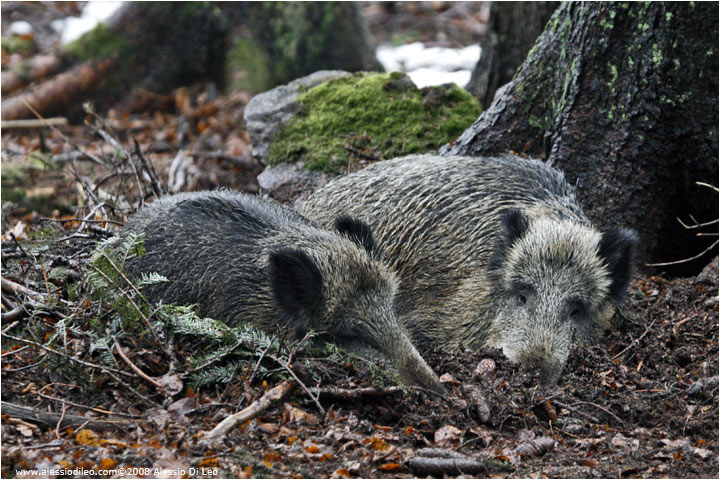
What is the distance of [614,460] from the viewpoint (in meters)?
4.25

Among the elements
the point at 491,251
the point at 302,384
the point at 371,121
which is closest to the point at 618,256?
the point at 491,251

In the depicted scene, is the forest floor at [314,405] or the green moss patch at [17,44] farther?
the green moss patch at [17,44]

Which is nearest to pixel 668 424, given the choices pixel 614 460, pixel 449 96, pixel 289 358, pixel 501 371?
pixel 614 460

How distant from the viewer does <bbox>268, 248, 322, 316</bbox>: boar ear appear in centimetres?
516

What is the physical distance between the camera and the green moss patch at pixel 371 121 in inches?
371

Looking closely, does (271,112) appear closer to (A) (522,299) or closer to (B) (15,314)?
(A) (522,299)

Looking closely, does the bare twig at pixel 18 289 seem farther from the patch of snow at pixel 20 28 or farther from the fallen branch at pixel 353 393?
the patch of snow at pixel 20 28

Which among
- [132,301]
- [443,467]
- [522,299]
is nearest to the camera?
[443,467]

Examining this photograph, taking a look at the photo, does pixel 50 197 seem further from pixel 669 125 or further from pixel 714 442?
pixel 714 442

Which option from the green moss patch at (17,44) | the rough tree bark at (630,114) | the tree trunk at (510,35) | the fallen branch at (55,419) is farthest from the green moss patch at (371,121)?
the green moss patch at (17,44)

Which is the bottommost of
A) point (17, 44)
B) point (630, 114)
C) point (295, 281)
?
point (295, 281)

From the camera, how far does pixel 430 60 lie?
1605cm

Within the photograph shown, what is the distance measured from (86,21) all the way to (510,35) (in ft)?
29.3

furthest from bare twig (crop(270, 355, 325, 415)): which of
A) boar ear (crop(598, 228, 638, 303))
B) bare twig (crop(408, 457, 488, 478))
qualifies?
boar ear (crop(598, 228, 638, 303))
